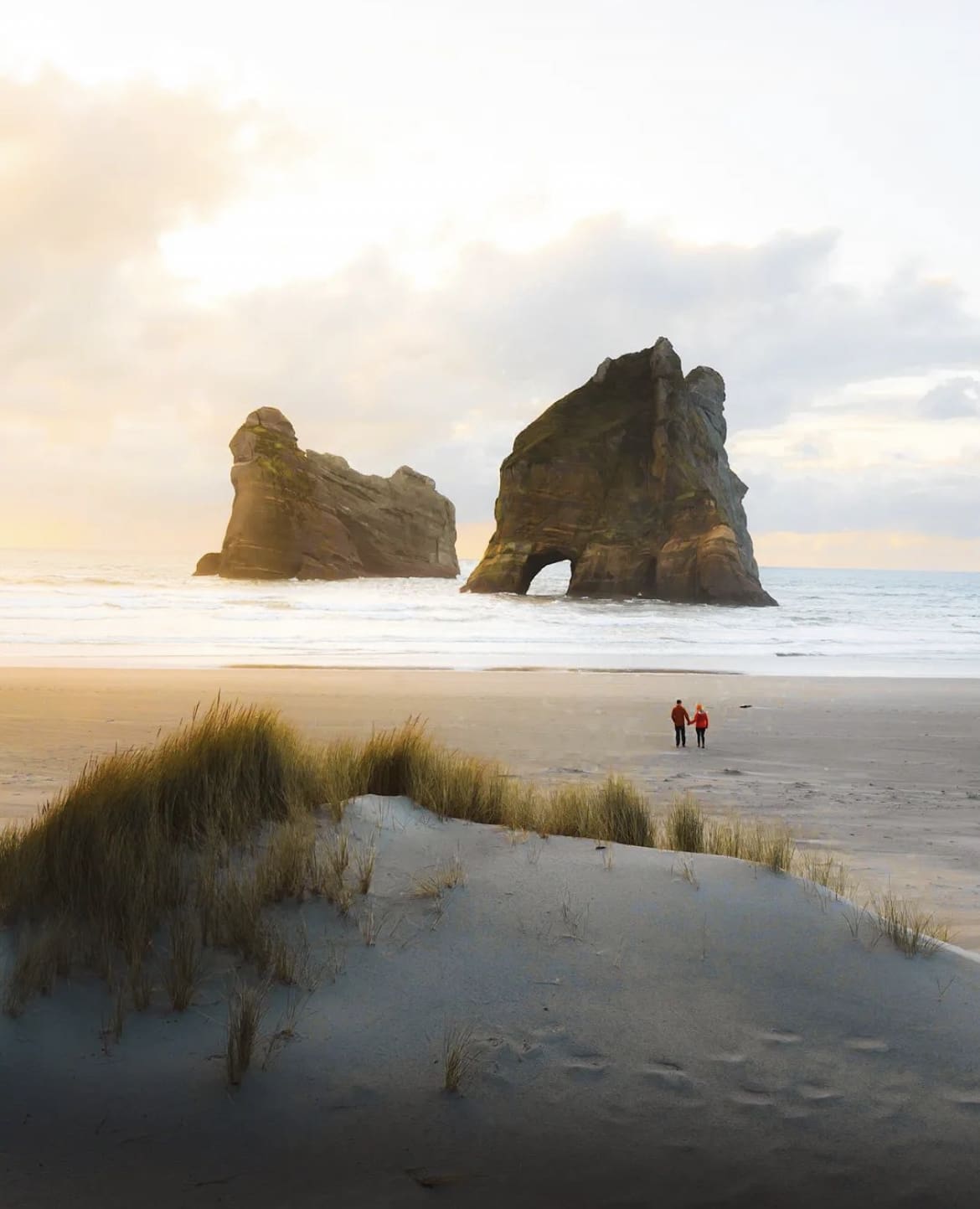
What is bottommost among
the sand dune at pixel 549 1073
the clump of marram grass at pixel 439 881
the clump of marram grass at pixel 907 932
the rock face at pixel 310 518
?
the sand dune at pixel 549 1073

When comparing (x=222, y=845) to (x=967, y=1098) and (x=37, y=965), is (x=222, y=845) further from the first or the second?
(x=967, y=1098)

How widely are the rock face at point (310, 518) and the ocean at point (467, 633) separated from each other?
37792 millimetres

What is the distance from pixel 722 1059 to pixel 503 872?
147 centimetres

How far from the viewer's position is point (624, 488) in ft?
213

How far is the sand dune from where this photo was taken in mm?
2969

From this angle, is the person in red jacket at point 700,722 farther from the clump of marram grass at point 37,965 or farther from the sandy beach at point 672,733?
the clump of marram grass at point 37,965

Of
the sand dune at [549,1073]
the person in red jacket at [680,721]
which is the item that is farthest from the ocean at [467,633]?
the sand dune at [549,1073]

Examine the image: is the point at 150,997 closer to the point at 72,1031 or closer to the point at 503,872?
the point at 72,1031

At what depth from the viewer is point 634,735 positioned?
12.6 metres

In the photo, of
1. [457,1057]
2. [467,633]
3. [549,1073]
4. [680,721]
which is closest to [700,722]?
[680,721]

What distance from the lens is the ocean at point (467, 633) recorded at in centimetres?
2267

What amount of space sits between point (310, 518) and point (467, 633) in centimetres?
7011

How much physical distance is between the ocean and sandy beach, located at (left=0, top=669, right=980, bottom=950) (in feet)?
9.48

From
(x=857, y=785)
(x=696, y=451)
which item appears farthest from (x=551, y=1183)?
(x=696, y=451)
